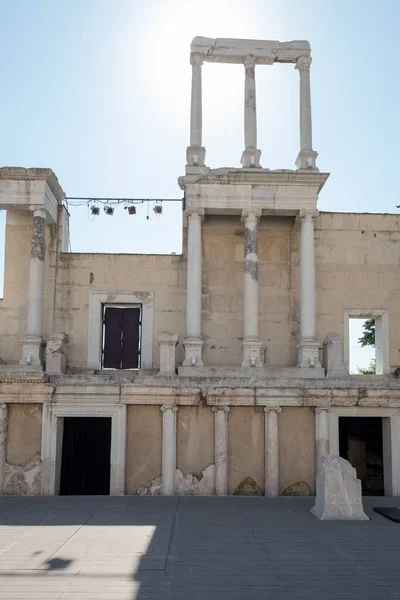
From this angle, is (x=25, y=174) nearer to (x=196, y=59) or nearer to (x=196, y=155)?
(x=196, y=155)

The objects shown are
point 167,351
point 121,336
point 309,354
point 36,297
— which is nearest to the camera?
point 167,351

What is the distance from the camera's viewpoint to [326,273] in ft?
72.1

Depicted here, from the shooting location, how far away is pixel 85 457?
66.3 feet

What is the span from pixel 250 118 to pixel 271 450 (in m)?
10.5

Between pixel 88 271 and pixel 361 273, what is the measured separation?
8.71 meters

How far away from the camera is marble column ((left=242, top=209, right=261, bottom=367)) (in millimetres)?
19828

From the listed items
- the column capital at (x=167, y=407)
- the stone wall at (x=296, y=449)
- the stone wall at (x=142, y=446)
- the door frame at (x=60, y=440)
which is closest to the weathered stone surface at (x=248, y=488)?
the stone wall at (x=296, y=449)

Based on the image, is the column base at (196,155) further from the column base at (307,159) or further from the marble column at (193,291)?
the column base at (307,159)

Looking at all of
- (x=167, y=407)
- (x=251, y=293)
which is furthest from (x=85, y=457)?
(x=251, y=293)

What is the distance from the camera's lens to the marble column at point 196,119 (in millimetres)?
21531

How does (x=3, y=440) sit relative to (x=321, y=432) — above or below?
below

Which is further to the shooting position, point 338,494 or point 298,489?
point 298,489

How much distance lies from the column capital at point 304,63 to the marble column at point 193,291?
6079 millimetres

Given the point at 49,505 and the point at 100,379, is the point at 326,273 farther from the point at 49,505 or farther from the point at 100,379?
the point at 49,505
